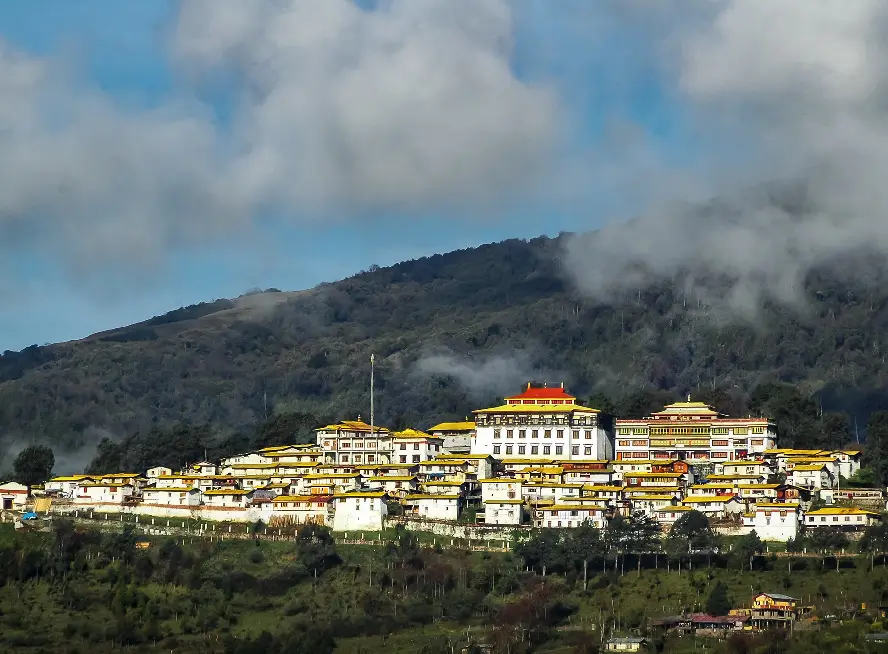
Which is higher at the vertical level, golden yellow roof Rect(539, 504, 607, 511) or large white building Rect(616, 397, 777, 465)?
large white building Rect(616, 397, 777, 465)

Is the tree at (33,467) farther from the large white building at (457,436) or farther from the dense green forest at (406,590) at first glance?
the large white building at (457,436)

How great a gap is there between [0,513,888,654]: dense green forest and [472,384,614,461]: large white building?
24665mm

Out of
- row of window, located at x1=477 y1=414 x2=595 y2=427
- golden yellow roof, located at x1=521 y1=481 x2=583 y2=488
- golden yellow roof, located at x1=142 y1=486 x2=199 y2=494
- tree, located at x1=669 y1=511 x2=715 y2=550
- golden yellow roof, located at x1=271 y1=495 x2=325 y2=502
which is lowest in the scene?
tree, located at x1=669 y1=511 x2=715 y2=550

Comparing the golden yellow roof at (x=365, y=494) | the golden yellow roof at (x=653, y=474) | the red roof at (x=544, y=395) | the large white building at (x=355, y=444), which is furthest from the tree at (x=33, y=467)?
the golden yellow roof at (x=653, y=474)

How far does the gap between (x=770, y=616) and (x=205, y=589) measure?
3728 cm

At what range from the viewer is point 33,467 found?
452 feet

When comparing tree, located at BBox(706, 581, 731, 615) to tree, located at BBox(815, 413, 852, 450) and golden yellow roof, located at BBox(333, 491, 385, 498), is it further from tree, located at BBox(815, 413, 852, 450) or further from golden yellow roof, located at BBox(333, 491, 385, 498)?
tree, located at BBox(815, 413, 852, 450)

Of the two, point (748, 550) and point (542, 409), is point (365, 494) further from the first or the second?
point (748, 550)

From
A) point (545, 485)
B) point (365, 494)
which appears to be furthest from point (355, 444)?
point (545, 485)

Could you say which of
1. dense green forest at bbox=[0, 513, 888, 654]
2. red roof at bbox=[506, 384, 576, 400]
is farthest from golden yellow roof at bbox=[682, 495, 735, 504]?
red roof at bbox=[506, 384, 576, 400]

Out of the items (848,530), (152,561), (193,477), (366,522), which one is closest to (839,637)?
(848,530)

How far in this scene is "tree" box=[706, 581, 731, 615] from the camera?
96125mm

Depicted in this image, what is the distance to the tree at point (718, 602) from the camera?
3784 inches

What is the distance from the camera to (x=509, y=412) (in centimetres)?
13788
